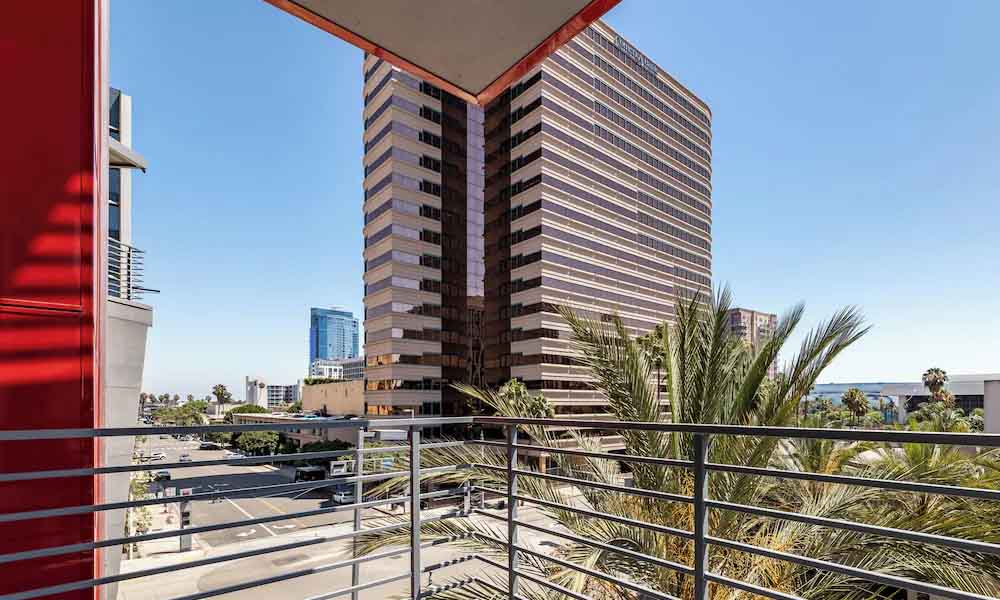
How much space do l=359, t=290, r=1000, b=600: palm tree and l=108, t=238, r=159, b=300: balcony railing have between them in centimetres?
510

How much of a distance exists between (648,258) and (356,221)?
25.3 meters

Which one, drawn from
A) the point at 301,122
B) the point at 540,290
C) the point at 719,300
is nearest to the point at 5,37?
the point at 719,300

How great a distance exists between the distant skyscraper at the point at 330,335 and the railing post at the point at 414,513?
559 feet

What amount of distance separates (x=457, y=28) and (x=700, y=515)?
271 cm

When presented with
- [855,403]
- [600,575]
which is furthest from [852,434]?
[855,403]

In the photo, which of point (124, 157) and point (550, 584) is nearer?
point (550, 584)

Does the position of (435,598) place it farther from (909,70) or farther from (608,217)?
(608,217)

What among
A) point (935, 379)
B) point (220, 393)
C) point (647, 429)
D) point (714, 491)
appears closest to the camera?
point (647, 429)

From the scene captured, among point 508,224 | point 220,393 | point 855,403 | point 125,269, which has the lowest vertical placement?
point 220,393

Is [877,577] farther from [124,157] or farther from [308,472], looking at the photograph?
[308,472]

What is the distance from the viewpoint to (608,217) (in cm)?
4006

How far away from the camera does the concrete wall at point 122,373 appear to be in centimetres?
507

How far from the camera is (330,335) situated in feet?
558

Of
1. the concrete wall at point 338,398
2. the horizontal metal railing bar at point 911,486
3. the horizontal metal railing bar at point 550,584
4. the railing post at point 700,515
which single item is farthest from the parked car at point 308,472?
the concrete wall at point 338,398
